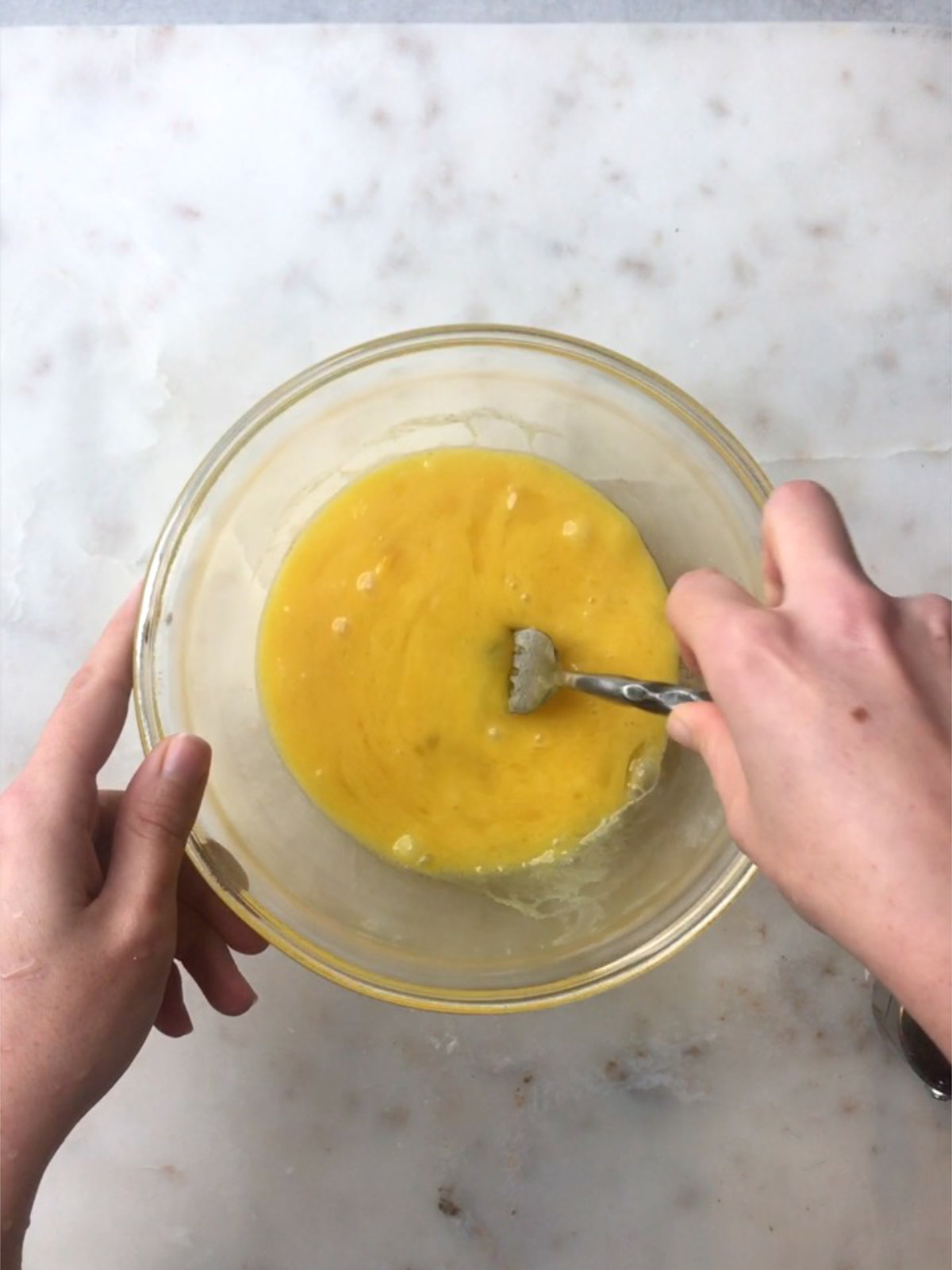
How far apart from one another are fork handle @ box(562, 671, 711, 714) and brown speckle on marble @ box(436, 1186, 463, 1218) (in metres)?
0.53

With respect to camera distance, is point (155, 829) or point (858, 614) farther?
point (155, 829)

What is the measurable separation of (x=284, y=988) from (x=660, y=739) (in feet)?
1.52

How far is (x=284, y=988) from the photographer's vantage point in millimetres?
1094

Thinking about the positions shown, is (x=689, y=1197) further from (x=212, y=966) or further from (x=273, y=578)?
(x=273, y=578)

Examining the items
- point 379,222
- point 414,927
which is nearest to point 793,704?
point 414,927

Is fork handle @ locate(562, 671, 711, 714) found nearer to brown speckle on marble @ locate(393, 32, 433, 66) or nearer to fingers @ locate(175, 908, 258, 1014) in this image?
fingers @ locate(175, 908, 258, 1014)

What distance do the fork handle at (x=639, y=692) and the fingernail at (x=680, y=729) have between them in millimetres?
14

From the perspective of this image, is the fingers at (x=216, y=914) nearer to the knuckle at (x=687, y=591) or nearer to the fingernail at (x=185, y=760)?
the fingernail at (x=185, y=760)

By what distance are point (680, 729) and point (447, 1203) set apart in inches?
23.1

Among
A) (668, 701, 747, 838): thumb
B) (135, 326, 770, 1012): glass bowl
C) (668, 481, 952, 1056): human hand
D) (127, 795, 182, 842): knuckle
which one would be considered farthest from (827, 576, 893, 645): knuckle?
(127, 795, 182, 842): knuckle

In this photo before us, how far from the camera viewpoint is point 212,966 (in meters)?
1.06

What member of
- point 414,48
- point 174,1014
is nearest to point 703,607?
point 174,1014

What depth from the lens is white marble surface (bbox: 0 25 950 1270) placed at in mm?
1073

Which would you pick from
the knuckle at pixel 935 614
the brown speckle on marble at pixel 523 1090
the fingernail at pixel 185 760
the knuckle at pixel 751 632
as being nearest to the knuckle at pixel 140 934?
the fingernail at pixel 185 760
